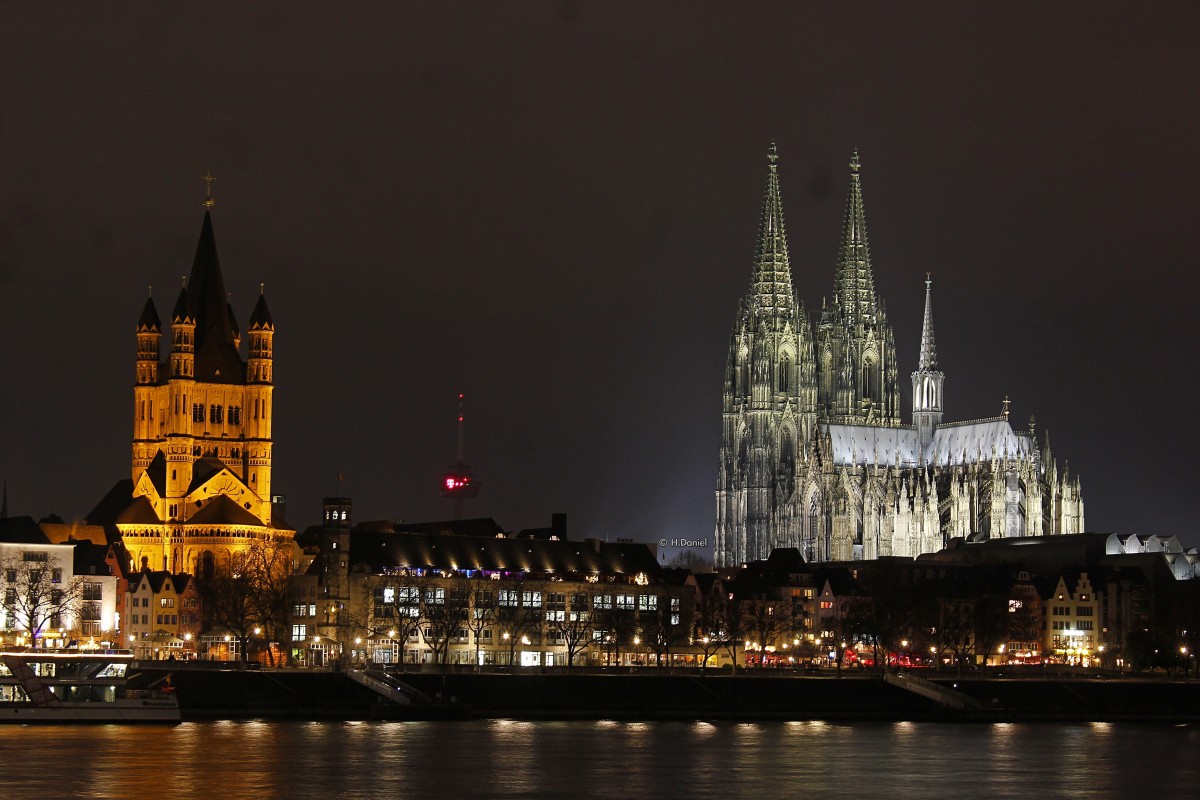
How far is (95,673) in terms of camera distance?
102250 mm

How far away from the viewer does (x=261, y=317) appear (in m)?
161

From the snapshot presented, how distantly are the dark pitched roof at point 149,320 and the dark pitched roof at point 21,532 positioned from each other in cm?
2153

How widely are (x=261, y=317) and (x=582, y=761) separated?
83506 millimetres

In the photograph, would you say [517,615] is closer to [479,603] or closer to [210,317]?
[479,603]

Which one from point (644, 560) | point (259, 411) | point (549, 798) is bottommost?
point (549, 798)

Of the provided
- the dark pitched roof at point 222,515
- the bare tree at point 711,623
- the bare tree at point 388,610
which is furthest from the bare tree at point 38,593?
the bare tree at point 711,623

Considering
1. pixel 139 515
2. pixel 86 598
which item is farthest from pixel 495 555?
pixel 139 515

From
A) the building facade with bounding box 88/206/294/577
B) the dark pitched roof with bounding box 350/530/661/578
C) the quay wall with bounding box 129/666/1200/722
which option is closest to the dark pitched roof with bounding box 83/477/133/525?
the building facade with bounding box 88/206/294/577

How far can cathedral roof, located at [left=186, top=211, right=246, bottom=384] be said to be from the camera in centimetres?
15988

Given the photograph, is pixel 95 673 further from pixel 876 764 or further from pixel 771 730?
pixel 876 764

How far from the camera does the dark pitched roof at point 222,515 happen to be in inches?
5965

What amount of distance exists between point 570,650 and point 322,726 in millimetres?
36576

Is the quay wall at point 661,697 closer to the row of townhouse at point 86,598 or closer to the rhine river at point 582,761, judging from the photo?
the rhine river at point 582,761

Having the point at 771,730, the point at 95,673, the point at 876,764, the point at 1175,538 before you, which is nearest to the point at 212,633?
the point at 95,673
